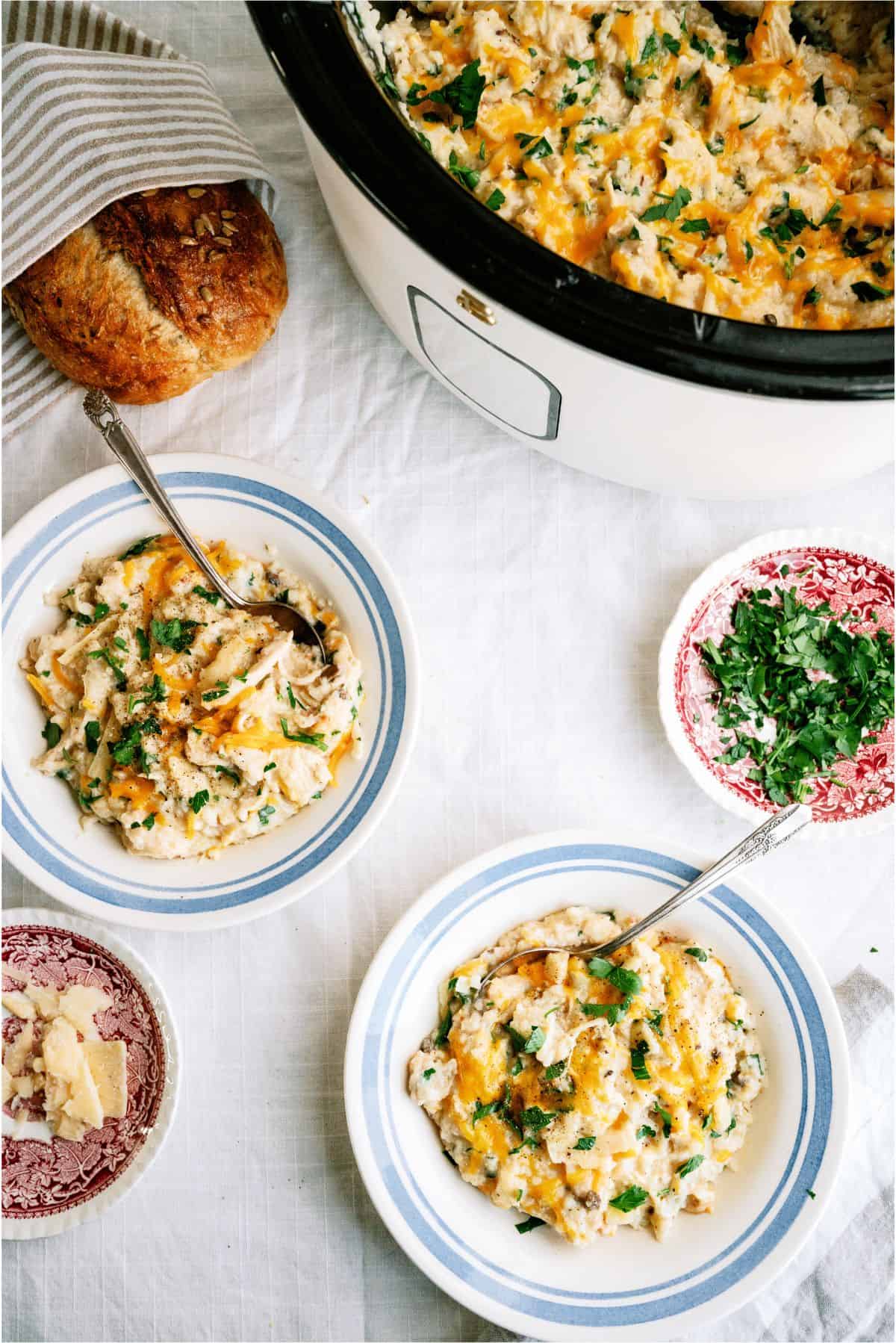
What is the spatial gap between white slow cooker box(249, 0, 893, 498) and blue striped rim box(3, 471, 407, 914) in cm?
48

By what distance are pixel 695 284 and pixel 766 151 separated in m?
0.21

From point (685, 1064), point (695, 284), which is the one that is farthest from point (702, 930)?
point (695, 284)

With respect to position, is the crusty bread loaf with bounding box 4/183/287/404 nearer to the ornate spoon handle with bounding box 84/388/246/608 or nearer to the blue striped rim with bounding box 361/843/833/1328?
the ornate spoon handle with bounding box 84/388/246/608

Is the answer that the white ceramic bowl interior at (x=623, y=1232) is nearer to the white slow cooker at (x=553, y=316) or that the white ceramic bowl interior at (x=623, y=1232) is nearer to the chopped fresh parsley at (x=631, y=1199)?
→ the chopped fresh parsley at (x=631, y=1199)

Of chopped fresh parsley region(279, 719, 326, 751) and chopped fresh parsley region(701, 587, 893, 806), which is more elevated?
chopped fresh parsley region(279, 719, 326, 751)

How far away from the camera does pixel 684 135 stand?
4.20 feet

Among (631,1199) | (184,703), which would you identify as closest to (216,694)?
(184,703)

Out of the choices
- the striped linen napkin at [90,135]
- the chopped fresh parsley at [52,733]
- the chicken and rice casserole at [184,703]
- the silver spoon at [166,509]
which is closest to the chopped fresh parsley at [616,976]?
the chicken and rice casserole at [184,703]

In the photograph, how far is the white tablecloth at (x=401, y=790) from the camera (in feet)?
5.64

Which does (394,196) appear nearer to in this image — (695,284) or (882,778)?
(695,284)

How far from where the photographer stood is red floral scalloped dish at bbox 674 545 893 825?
1719mm

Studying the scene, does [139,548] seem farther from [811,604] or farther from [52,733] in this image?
[811,604]

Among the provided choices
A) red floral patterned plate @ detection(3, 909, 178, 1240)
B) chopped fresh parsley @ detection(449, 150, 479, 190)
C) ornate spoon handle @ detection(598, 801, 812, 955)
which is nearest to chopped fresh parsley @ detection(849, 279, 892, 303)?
chopped fresh parsley @ detection(449, 150, 479, 190)

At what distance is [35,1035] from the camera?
170cm
